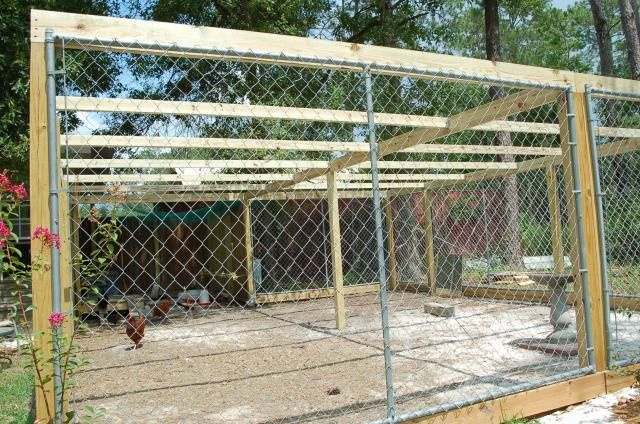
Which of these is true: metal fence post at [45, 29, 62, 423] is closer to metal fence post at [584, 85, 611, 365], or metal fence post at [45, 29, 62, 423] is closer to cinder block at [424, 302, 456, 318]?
metal fence post at [584, 85, 611, 365]

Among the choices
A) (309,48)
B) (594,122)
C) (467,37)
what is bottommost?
(594,122)

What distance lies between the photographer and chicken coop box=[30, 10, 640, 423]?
9.63 feet

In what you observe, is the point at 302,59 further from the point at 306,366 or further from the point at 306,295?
the point at 306,295

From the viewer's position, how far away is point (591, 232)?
12.8 feet

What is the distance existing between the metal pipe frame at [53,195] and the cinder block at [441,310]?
646 centimetres

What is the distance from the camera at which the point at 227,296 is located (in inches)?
488

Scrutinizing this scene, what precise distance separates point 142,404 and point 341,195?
28.3 ft

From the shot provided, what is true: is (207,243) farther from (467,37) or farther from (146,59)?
(467,37)

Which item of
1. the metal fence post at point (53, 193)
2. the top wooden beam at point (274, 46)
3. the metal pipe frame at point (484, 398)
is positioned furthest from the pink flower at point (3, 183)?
the metal pipe frame at point (484, 398)

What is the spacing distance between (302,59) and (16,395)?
3.87 m

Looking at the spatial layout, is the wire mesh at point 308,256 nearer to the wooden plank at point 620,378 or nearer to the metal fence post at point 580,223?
the metal fence post at point 580,223

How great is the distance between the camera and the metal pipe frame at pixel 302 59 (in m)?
2.57

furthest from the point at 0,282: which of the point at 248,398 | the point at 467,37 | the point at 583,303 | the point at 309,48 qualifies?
the point at 467,37

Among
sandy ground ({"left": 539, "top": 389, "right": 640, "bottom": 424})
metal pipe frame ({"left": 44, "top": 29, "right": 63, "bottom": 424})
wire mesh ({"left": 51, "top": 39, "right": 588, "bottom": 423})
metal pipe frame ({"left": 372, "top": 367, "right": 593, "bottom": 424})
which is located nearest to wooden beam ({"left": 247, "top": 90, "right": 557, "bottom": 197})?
wire mesh ({"left": 51, "top": 39, "right": 588, "bottom": 423})
